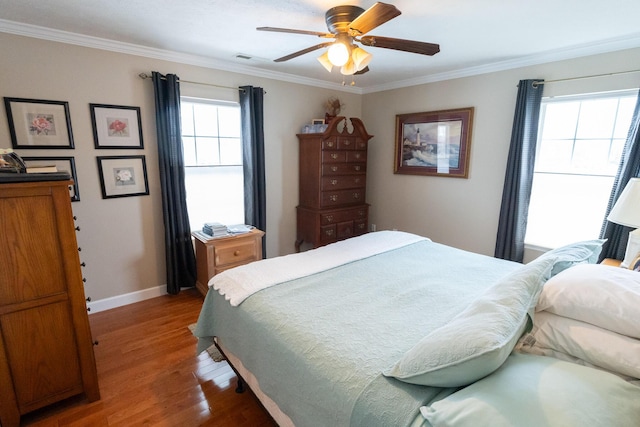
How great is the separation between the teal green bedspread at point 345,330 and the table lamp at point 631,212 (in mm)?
691

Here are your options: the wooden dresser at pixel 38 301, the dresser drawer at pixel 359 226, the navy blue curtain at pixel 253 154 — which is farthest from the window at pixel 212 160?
the wooden dresser at pixel 38 301

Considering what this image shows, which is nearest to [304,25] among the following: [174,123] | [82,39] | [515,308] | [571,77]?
[174,123]

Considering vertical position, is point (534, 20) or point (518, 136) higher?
point (534, 20)

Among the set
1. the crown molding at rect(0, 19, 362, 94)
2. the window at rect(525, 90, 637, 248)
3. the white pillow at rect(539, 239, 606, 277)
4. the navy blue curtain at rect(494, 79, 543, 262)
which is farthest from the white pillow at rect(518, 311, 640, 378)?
the crown molding at rect(0, 19, 362, 94)

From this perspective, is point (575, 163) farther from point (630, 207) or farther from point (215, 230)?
point (215, 230)

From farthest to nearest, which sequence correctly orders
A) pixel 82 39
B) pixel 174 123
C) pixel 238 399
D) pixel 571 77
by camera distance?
pixel 174 123 < pixel 571 77 < pixel 82 39 < pixel 238 399

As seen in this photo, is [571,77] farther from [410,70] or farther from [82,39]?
[82,39]

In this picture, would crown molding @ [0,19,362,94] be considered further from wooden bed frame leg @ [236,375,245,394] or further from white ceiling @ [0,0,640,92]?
wooden bed frame leg @ [236,375,245,394]

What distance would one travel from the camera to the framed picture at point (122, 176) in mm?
2746

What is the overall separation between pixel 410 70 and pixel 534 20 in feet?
4.70

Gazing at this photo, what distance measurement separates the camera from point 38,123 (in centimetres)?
242

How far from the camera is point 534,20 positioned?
6.91ft

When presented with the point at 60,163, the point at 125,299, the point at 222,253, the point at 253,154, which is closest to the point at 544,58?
the point at 253,154

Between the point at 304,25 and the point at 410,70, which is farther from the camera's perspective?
the point at 410,70
